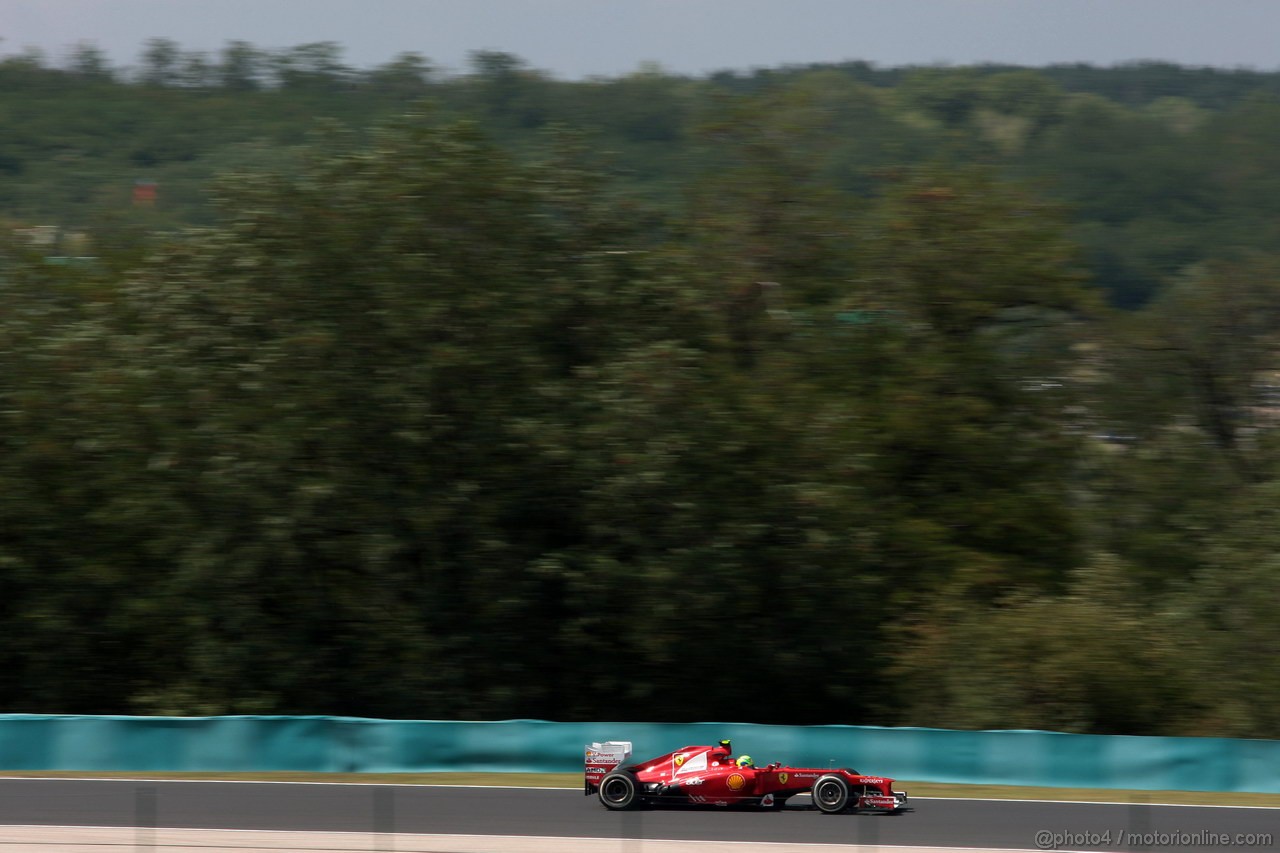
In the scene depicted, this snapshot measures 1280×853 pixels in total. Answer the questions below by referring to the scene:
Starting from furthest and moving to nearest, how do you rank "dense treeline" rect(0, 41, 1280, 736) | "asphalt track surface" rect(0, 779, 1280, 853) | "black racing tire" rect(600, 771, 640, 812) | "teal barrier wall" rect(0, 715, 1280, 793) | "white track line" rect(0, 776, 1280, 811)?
1. "dense treeline" rect(0, 41, 1280, 736)
2. "teal barrier wall" rect(0, 715, 1280, 793)
3. "white track line" rect(0, 776, 1280, 811)
4. "black racing tire" rect(600, 771, 640, 812)
5. "asphalt track surface" rect(0, 779, 1280, 853)

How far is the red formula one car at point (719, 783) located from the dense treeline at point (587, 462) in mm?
8461

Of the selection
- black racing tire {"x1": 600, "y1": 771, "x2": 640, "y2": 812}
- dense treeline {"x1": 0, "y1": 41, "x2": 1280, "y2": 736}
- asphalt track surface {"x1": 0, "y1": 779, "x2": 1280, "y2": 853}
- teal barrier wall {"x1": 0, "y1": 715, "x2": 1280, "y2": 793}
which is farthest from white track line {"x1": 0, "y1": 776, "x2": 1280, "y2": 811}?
dense treeline {"x1": 0, "y1": 41, "x2": 1280, "y2": 736}

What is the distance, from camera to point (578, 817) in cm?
1351

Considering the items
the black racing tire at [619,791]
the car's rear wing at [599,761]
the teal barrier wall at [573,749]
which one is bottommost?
the black racing tire at [619,791]

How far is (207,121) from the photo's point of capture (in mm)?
90750

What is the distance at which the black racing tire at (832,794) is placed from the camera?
13.4m

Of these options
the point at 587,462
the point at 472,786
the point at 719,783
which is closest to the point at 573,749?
the point at 472,786

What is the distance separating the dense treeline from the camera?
872 inches

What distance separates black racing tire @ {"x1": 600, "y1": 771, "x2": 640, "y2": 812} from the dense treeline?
28.1 ft

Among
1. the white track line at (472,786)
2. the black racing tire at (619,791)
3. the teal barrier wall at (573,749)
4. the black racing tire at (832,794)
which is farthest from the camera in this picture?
the teal barrier wall at (573,749)

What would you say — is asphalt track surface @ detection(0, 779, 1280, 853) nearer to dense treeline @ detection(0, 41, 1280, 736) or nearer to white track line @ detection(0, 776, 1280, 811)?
white track line @ detection(0, 776, 1280, 811)

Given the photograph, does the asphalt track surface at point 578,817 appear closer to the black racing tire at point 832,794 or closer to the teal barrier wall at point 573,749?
the black racing tire at point 832,794

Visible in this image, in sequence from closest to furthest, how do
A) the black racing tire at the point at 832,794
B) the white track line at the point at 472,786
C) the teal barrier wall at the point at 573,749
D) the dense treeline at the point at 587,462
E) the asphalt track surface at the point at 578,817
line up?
1. the asphalt track surface at the point at 578,817
2. the black racing tire at the point at 832,794
3. the white track line at the point at 472,786
4. the teal barrier wall at the point at 573,749
5. the dense treeline at the point at 587,462

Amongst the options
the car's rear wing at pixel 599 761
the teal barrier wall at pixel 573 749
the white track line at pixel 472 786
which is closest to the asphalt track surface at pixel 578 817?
the white track line at pixel 472 786
